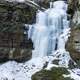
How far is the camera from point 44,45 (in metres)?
20.0

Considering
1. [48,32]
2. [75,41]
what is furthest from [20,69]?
[75,41]

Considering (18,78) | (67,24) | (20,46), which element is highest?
(67,24)

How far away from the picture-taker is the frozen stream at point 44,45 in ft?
61.3

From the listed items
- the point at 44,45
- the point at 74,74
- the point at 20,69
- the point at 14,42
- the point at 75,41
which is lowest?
the point at 20,69

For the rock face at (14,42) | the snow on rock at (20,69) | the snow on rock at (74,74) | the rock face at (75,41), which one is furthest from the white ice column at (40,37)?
the snow on rock at (74,74)

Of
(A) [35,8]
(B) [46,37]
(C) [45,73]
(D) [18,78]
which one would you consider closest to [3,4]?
(A) [35,8]

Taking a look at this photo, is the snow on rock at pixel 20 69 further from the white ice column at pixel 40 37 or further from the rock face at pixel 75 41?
the rock face at pixel 75 41

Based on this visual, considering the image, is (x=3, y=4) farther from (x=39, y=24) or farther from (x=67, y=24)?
(x=67, y=24)

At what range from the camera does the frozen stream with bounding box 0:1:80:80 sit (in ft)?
61.3

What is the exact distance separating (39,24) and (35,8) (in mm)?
1203

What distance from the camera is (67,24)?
2045 centimetres

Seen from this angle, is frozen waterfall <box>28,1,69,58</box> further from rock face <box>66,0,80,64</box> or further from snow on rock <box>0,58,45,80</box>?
rock face <box>66,0,80,64</box>

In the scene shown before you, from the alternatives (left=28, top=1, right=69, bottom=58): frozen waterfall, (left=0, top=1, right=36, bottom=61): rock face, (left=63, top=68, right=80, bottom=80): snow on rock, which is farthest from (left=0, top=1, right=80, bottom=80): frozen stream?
(left=63, top=68, right=80, bottom=80): snow on rock

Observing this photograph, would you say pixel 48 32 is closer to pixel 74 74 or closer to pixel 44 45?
pixel 44 45
